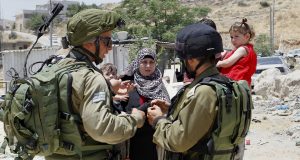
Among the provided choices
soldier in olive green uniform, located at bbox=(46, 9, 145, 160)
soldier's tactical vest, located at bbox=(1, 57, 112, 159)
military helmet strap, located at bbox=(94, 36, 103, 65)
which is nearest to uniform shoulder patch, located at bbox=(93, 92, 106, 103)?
soldier in olive green uniform, located at bbox=(46, 9, 145, 160)

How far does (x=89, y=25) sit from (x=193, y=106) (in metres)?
0.71

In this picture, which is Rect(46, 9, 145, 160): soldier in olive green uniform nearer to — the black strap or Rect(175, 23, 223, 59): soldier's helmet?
the black strap

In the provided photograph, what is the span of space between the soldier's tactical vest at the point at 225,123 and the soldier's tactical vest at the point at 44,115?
0.55 metres

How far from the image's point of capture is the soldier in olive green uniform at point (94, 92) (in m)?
2.31

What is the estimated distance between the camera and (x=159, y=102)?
2.75 metres

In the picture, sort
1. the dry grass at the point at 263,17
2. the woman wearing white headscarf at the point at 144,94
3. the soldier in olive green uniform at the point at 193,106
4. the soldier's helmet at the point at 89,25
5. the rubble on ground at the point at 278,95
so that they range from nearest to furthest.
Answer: the soldier in olive green uniform at the point at 193,106, the soldier's helmet at the point at 89,25, the woman wearing white headscarf at the point at 144,94, the rubble on ground at the point at 278,95, the dry grass at the point at 263,17

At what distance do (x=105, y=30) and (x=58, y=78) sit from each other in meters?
0.36

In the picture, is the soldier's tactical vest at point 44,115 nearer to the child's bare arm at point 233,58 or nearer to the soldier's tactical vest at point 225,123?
the soldier's tactical vest at point 225,123

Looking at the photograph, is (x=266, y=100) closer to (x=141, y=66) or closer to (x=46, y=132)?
(x=141, y=66)

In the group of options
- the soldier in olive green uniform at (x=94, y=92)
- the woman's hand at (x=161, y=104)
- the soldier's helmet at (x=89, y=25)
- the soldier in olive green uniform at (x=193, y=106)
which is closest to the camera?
the soldier in olive green uniform at (x=193, y=106)

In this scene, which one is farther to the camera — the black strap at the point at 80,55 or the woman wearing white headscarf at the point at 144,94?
the woman wearing white headscarf at the point at 144,94

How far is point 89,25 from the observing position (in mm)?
2463

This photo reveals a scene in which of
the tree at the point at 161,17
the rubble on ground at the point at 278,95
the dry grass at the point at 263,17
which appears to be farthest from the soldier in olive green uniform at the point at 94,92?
the dry grass at the point at 263,17

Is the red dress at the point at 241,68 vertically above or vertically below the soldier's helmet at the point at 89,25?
below
